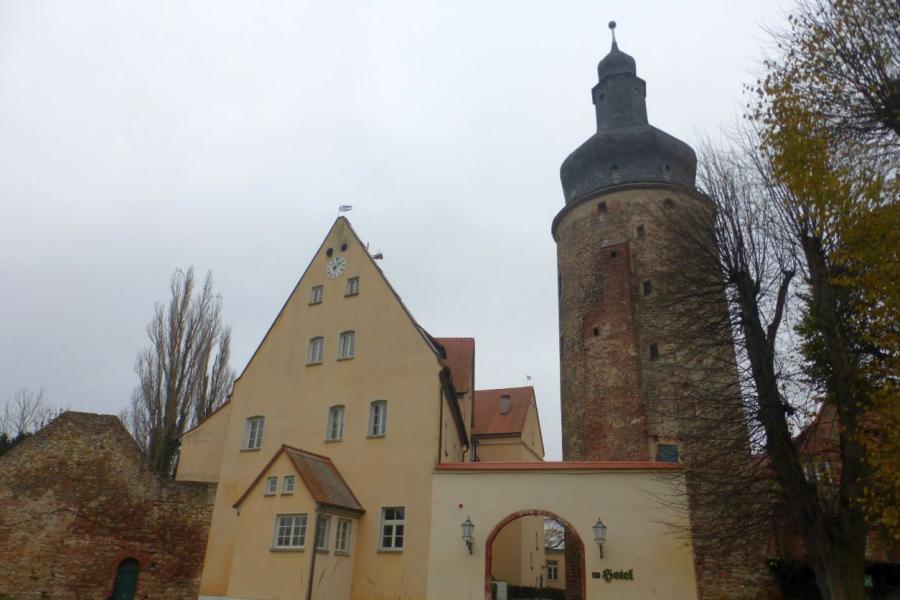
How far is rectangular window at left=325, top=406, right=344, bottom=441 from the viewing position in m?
20.9

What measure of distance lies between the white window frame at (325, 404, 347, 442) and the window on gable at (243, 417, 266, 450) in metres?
2.57

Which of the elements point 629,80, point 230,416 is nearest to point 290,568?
point 230,416

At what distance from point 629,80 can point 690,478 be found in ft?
64.8

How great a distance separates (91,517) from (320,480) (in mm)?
7994

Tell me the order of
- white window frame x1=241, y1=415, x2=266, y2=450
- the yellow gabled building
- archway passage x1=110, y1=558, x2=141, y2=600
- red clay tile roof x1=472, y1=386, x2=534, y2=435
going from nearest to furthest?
the yellow gabled building, archway passage x1=110, y1=558, x2=141, y2=600, white window frame x1=241, y1=415, x2=266, y2=450, red clay tile roof x1=472, y1=386, x2=534, y2=435

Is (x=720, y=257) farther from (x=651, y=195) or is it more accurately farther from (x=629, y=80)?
(x=629, y=80)

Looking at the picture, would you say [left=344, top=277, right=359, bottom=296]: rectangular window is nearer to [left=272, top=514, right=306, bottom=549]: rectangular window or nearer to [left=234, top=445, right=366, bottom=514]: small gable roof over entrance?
[left=234, top=445, right=366, bottom=514]: small gable roof over entrance

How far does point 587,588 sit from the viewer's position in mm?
16266

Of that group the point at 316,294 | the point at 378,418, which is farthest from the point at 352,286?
the point at 378,418

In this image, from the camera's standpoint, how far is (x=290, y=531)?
1808 centimetres

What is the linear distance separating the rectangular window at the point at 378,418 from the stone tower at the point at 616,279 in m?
7.83

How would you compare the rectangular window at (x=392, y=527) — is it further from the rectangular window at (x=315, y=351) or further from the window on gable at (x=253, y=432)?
the rectangular window at (x=315, y=351)

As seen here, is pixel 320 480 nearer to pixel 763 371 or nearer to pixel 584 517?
pixel 584 517

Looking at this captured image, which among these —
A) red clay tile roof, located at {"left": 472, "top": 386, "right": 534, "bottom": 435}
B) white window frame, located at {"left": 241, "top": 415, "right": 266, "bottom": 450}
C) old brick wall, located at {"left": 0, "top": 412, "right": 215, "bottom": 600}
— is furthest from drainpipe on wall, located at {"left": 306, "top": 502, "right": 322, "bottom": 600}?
red clay tile roof, located at {"left": 472, "top": 386, "right": 534, "bottom": 435}
